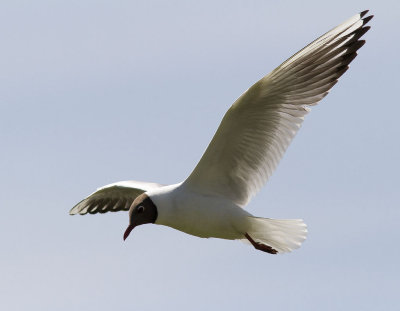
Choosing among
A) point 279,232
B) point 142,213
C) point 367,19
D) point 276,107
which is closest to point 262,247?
point 279,232

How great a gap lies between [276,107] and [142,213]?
171 cm

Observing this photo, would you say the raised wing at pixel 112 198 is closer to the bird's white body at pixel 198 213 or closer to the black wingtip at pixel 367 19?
the bird's white body at pixel 198 213

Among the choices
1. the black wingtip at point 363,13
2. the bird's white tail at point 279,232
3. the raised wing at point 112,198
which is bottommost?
the raised wing at point 112,198

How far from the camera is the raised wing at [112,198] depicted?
1315 centimetres

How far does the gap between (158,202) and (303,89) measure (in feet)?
5.84

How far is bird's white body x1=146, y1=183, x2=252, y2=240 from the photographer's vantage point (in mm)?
11422

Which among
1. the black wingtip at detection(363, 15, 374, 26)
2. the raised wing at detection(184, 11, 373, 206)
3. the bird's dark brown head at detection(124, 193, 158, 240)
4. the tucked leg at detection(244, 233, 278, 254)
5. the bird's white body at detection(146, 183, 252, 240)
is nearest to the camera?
the black wingtip at detection(363, 15, 374, 26)

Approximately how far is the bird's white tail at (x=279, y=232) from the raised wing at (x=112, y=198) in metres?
1.56

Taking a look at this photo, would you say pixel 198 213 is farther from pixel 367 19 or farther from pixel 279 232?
pixel 367 19

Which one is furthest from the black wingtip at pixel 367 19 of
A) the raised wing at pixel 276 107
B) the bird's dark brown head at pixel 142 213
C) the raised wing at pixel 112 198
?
the raised wing at pixel 112 198

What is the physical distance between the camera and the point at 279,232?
11.8m

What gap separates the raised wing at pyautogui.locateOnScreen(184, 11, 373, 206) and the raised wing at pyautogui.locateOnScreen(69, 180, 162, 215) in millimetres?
1420

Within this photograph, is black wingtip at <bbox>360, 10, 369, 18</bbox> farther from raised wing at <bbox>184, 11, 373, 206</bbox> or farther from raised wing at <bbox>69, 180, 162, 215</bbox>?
raised wing at <bbox>69, 180, 162, 215</bbox>

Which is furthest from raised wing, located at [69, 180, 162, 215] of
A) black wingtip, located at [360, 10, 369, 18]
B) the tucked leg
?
black wingtip, located at [360, 10, 369, 18]
